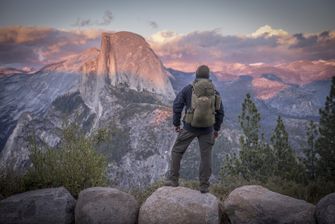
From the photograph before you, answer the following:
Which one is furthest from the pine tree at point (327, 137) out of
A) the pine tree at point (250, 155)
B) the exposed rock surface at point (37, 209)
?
the exposed rock surface at point (37, 209)

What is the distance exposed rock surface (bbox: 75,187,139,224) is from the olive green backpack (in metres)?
2.14

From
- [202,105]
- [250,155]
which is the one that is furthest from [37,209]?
[250,155]

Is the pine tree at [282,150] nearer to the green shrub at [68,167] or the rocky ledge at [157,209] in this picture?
the rocky ledge at [157,209]

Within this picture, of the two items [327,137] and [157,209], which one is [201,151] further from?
[327,137]

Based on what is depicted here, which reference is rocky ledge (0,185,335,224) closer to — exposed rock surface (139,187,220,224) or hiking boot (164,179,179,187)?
exposed rock surface (139,187,220,224)

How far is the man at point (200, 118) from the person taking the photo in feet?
25.0

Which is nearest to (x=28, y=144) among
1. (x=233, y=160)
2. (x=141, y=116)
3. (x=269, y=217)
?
(x=269, y=217)

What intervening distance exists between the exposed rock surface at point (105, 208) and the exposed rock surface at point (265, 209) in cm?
202

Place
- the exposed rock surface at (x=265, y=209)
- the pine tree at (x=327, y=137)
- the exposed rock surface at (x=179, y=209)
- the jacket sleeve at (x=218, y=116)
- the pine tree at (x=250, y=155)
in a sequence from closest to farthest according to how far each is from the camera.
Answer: the exposed rock surface at (x=179, y=209)
the exposed rock surface at (x=265, y=209)
the jacket sleeve at (x=218, y=116)
the pine tree at (x=250, y=155)
the pine tree at (x=327, y=137)

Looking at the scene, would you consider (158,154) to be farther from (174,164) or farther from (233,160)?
(174,164)

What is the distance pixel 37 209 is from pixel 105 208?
49.7 inches

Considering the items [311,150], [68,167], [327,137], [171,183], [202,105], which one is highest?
[202,105]

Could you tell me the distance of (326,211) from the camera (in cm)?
662

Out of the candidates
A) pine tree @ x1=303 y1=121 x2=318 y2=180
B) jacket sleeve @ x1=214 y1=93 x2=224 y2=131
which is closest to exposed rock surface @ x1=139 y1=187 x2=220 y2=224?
jacket sleeve @ x1=214 y1=93 x2=224 y2=131
